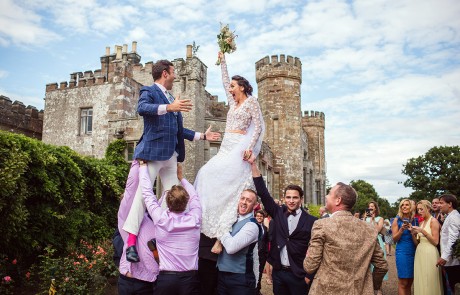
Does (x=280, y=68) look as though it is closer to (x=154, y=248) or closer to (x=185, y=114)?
(x=185, y=114)

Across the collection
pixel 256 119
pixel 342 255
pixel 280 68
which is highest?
pixel 280 68

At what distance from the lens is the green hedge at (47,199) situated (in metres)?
7.90

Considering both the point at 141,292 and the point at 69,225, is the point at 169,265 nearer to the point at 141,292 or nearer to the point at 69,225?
the point at 141,292

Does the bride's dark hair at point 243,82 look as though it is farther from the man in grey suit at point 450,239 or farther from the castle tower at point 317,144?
the castle tower at point 317,144

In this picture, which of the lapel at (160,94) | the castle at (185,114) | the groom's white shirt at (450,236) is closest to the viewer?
the lapel at (160,94)

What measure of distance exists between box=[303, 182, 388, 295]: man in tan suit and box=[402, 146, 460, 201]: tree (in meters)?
43.6

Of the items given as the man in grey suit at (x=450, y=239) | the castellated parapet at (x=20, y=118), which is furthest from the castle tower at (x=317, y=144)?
the man in grey suit at (x=450, y=239)

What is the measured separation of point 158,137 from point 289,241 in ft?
7.05

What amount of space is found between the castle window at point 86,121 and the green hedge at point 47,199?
1136 cm

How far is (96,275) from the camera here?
772 cm

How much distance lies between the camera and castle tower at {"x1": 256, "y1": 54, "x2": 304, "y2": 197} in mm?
25891

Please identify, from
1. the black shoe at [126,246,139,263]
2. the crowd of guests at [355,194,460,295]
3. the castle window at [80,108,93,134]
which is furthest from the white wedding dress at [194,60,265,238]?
the castle window at [80,108,93,134]

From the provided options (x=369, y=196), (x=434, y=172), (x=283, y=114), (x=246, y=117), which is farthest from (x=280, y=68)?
(x=369, y=196)

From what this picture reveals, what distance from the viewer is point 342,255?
12.5 feet
